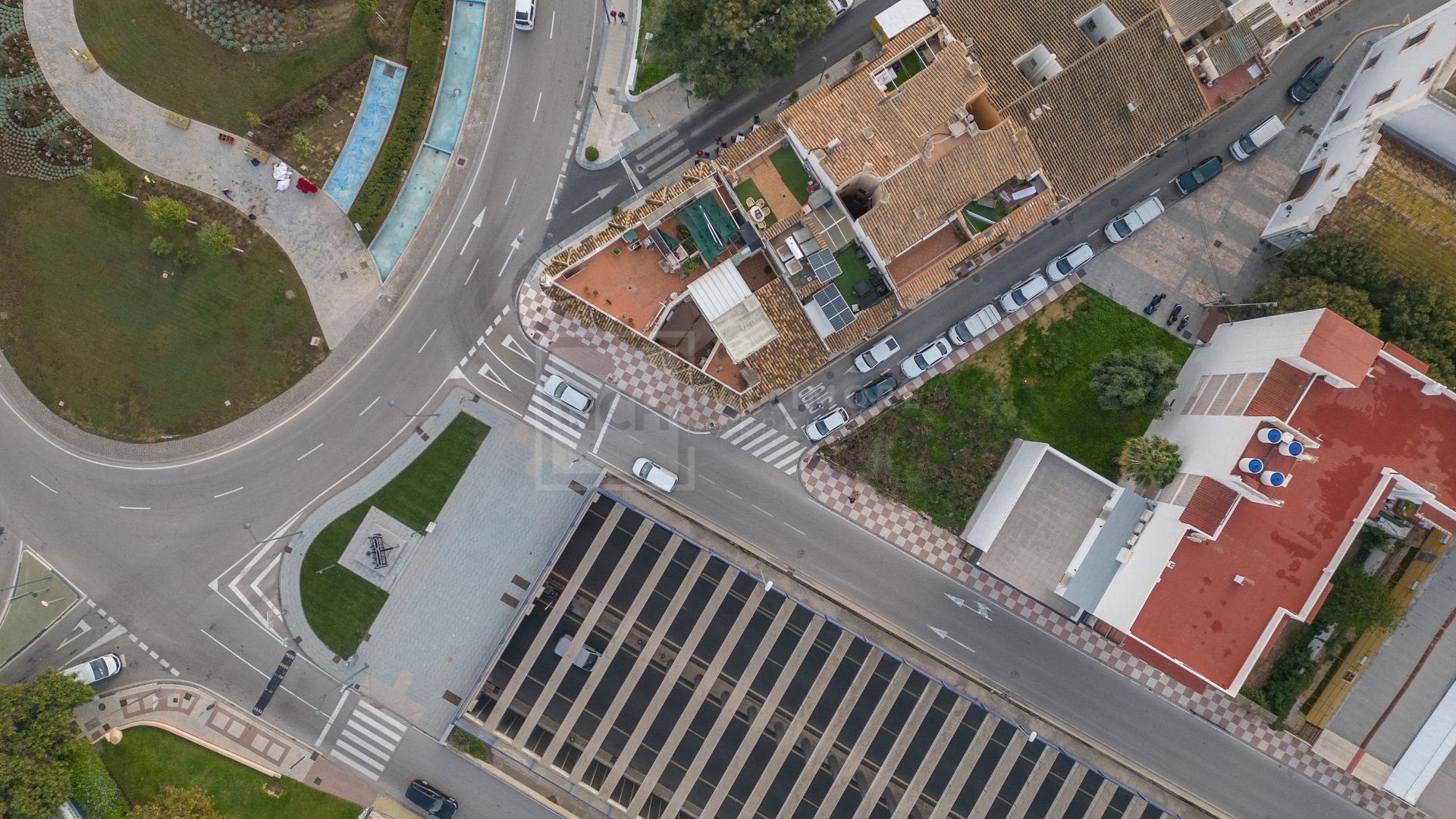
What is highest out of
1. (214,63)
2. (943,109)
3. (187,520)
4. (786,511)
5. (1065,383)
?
(943,109)

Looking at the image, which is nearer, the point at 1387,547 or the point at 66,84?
the point at 1387,547

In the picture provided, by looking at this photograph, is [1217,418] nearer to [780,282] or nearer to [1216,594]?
[1216,594]

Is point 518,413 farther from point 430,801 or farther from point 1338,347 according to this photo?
point 1338,347

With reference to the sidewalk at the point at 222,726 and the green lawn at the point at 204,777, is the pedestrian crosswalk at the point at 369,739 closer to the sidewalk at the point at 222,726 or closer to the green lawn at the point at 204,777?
the sidewalk at the point at 222,726

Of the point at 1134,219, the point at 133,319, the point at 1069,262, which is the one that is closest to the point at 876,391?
the point at 1069,262

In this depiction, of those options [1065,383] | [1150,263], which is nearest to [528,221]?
[1065,383]
